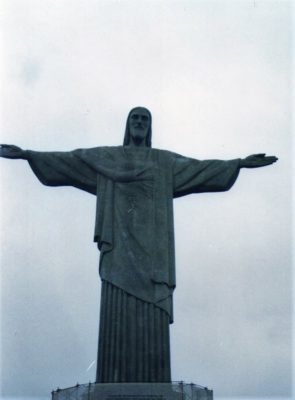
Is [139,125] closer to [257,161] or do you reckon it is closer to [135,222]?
[135,222]

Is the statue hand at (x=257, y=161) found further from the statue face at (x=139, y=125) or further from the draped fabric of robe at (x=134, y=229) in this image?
the statue face at (x=139, y=125)

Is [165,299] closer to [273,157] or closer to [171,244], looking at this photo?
[171,244]

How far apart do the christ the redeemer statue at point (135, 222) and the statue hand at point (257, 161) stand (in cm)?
2

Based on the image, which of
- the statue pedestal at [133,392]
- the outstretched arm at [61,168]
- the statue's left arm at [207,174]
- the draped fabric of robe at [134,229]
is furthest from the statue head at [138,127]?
the statue pedestal at [133,392]

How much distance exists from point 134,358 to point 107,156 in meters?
4.58

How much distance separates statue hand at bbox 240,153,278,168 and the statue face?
91.2 inches

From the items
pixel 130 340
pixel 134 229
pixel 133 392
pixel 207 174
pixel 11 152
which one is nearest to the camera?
pixel 133 392

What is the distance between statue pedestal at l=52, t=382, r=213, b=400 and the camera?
44.6ft

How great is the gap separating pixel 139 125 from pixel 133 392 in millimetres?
6078

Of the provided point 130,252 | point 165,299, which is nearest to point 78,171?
point 130,252

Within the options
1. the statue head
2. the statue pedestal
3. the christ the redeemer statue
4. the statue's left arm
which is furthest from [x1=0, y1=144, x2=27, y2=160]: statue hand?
the statue pedestal

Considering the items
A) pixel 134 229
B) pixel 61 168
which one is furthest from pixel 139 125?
pixel 134 229

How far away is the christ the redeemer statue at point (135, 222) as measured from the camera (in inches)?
571

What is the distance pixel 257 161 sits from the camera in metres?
16.5
